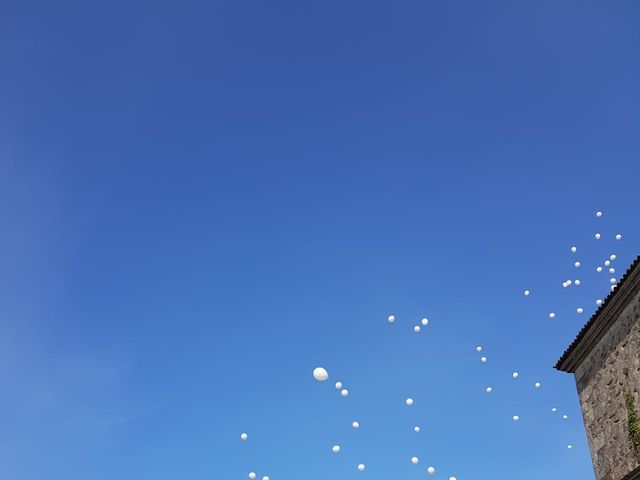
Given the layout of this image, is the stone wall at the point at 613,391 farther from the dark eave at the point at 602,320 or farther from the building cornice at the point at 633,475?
the building cornice at the point at 633,475

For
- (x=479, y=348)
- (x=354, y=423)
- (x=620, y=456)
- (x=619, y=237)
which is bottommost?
(x=620, y=456)

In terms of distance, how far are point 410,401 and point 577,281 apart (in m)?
5.11

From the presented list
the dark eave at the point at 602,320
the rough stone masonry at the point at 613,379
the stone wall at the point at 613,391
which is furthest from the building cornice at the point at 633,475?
the dark eave at the point at 602,320

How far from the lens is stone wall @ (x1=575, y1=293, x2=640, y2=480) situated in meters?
13.1

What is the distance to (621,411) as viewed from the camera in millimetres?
13555

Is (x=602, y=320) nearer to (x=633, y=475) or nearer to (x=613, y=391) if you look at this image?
(x=613, y=391)

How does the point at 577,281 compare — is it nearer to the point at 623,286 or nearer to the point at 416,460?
the point at 623,286

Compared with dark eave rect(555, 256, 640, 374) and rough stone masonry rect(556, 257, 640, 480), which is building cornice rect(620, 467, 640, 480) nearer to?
rough stone masonry rect(556, 257, 640, 480)

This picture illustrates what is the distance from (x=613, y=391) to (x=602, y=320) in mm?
1648

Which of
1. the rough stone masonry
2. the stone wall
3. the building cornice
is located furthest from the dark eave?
the building cornice

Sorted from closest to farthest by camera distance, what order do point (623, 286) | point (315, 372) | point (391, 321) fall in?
point (623, 286)
point (315, 372)
point (391, 321)

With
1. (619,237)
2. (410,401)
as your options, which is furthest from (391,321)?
(619,237)

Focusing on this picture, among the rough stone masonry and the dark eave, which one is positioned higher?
the dark eave

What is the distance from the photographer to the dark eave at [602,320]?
12.9 m
